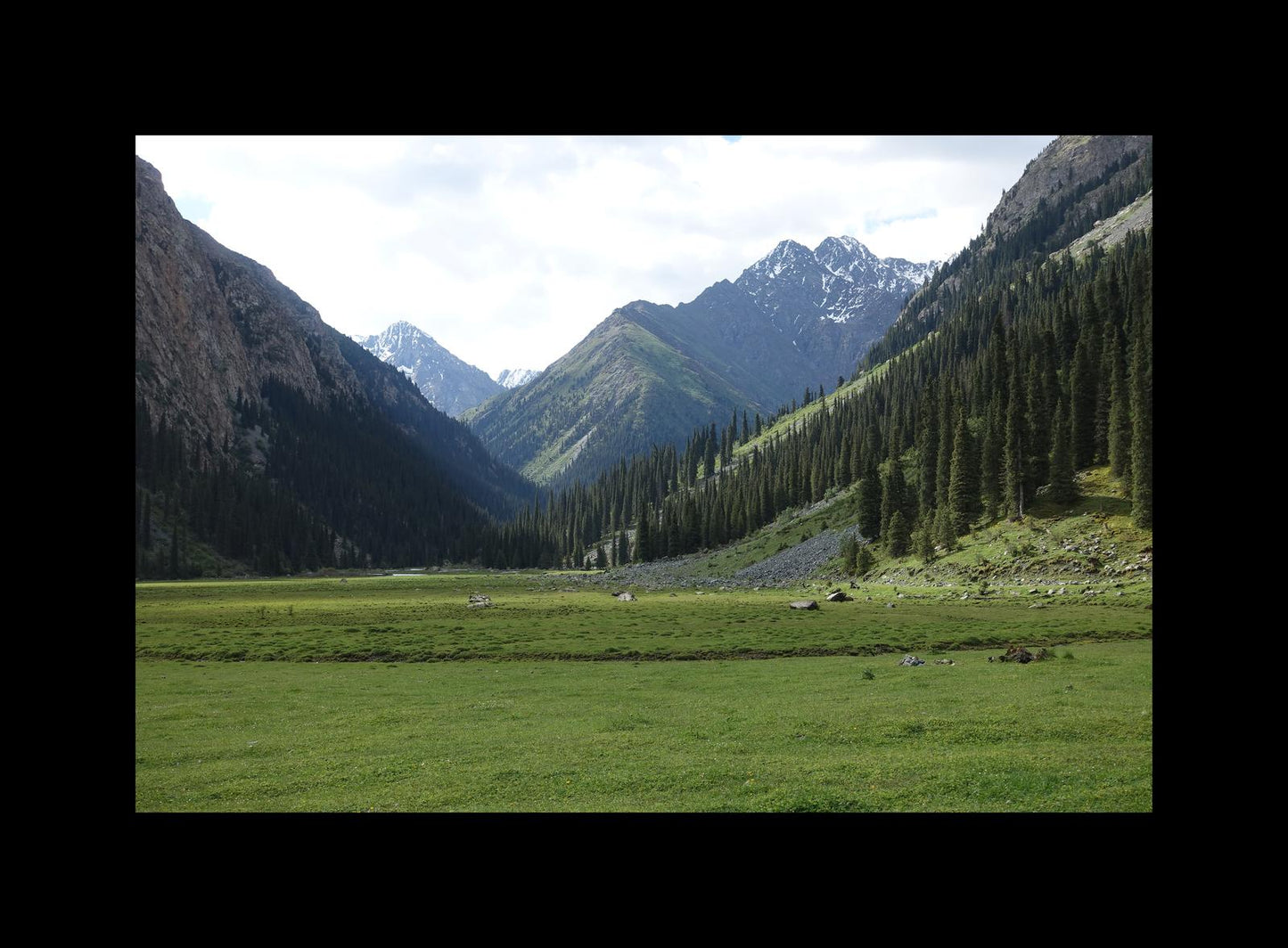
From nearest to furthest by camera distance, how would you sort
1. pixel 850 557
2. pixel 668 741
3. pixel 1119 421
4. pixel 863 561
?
pixel 668 741 → pixel 1119 421 → pixel 863 561 → pixel 850 557

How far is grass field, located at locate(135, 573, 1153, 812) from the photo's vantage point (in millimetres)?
15219

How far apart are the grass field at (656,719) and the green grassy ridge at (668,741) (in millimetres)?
91

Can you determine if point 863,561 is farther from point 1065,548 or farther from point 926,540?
point 1065,548

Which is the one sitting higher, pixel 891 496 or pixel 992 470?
pixel 992 470

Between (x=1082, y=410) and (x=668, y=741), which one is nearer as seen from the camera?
(x=668, y=741)

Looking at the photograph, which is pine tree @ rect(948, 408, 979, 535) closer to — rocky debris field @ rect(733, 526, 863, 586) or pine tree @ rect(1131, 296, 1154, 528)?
pine tree @ rect(1131, 296, 1154, 528)

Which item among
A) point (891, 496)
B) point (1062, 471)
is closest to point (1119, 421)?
point (1062, 471)

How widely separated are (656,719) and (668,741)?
Answer: 327 cm

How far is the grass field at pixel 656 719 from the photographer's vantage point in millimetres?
15219

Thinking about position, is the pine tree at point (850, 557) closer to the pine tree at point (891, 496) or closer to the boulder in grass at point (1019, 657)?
the pine tree at point (891, 496)

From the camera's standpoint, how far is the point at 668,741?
1962cm
